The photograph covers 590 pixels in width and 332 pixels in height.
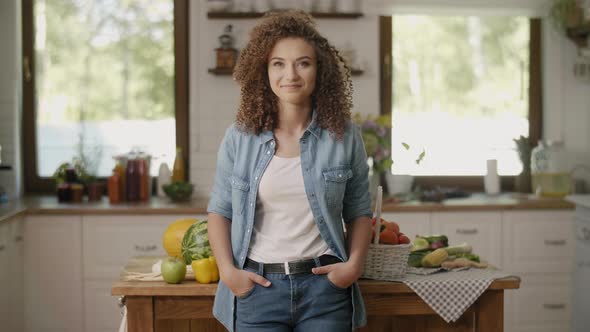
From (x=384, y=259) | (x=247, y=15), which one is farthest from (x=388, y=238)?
(x=247, y=15)

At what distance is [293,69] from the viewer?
226 centimetres

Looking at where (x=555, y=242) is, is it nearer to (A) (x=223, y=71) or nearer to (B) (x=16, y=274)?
(A) (x=223, y=71)

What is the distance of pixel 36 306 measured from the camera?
15.1 feet

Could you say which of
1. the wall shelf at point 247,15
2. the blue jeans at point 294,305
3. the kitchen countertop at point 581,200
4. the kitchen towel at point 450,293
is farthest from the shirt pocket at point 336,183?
the wall shelf at point 247,15

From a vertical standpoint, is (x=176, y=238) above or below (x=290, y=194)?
below

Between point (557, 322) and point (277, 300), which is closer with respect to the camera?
point (277, 300)

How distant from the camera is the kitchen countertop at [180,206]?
4559 mm

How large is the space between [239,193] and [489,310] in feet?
3.09

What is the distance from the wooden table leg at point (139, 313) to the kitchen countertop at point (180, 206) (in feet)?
6.55

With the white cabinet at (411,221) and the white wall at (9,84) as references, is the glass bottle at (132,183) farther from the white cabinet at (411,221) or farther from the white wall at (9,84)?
the white cabinet at (411,221)

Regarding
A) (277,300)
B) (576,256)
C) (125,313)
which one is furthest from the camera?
(576,256)

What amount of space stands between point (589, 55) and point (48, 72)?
3424 mm

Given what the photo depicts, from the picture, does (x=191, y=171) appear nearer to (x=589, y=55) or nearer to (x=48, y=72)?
(x=48, y=72)

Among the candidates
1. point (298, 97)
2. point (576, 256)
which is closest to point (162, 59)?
point (576, 256)
